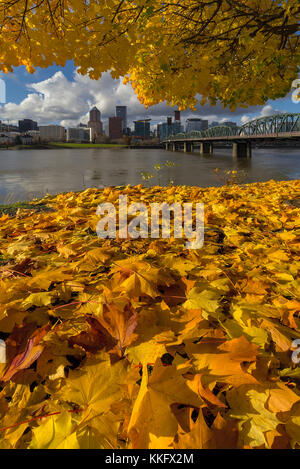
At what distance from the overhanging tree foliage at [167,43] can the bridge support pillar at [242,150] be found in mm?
55187

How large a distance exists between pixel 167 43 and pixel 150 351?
3582 millimetres

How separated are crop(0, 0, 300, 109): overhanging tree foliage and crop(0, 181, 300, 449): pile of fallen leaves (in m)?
2.32

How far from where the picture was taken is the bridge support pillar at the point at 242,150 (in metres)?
54.4

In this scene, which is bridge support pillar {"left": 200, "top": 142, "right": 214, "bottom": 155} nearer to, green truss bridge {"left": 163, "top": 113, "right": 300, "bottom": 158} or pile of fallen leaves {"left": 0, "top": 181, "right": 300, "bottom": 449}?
green truss bridge {"left": 163, "top": 113, "right": 300, "bottom": 158}

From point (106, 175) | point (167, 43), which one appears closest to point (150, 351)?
point (167, 43)

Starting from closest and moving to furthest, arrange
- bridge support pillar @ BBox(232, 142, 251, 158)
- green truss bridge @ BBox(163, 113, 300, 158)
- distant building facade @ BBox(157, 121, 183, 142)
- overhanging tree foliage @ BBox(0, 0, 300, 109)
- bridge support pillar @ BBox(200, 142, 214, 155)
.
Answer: overhanging tree foliage @ BBox(0, 0, 300, 109) → green truss bridge @ BBox(163, 113, 300, 158) → bridge support pillar @ BBox(232, 142, 251, 158) → bridge support pillar @ BBox(200, 142, 214, 155) → distant building facade @ BBox(157, 121, 183, 142)

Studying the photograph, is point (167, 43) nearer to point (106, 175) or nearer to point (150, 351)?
point (150, 351)

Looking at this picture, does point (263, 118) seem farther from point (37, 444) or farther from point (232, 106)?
point (37, 444)

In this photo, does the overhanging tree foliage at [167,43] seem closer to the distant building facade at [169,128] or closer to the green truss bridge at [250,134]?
the green truss bridge at [250,134]

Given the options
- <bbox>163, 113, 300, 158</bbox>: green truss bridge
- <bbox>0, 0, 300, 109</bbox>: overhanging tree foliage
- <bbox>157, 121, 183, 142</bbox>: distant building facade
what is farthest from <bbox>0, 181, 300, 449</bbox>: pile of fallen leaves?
<bbox>157, 121, 183, 142</bbox>: distant building facade

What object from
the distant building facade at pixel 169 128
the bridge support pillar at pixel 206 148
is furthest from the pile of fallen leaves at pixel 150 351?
the distant building facade at pixel 169 128

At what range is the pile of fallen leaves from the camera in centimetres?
61

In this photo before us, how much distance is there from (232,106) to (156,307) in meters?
4.26

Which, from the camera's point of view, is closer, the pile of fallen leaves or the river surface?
the pile of fallen leaves
